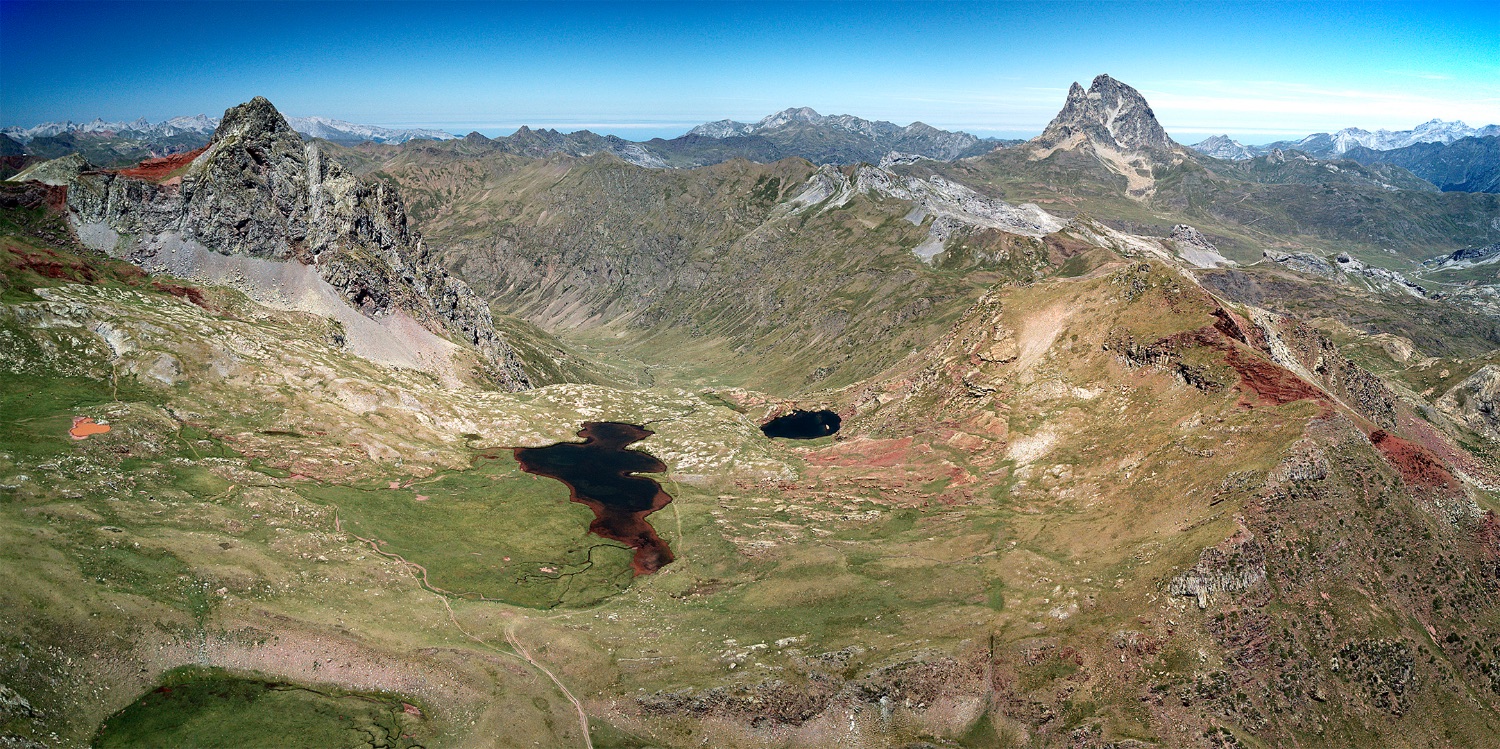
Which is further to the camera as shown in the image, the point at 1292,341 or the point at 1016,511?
the point at 1292,341

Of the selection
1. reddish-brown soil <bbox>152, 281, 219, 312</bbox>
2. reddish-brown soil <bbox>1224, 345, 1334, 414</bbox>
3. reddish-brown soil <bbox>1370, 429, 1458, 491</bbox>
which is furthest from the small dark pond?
reddish-brown soil <bbox>1370, 429, 1458, 491</bbox>

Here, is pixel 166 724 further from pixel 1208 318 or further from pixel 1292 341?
pixel 1292 341

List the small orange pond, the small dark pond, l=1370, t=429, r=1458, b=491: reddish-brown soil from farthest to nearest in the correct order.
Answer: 1. the small dark pond
2. the small orange pond
3. l=1370, t=429, r=1458, b=491: reddish-brown soil

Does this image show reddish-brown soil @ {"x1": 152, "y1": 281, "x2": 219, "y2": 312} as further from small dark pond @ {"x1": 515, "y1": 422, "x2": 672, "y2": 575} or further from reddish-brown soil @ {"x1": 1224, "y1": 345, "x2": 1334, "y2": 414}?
reddish-brown soil @ {"x1": 1224, "y1": 345, "x2": 1334, "y2": 414}

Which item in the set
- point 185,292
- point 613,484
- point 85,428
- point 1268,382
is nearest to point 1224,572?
point 1268,382

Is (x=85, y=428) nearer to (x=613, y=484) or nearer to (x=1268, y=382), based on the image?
(x=613, y=484)

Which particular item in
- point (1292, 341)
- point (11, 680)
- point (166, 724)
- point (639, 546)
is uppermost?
point (1292, 341)

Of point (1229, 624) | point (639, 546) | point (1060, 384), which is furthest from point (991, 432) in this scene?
point (639, 546)
